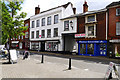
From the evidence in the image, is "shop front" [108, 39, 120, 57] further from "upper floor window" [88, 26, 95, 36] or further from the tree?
the tree

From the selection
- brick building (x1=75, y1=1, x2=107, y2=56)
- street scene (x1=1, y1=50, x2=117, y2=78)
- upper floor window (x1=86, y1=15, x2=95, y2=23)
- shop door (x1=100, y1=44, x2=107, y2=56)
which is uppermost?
upper floor window (x1=86, y1=15, x2=95, y2=23)

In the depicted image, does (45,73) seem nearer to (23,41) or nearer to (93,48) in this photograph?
(93,48)

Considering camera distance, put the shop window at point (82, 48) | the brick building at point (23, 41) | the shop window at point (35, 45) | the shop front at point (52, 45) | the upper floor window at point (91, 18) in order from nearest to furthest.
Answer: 1. the upper floor window at point (91, 18)
2. the shop window at point (82, 48)
3. the shop front at point (52, 45)
4. the shop window at point (35, 45)
5. the brick building at point (23, 41)

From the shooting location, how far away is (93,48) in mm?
20203

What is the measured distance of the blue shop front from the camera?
19.0 m

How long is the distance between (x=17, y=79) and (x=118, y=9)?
715 inches

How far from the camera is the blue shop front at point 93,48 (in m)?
19.0

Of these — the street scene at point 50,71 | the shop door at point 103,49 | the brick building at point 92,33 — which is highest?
the brick building at point 92,33

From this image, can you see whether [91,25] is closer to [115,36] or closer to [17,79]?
[115,36]

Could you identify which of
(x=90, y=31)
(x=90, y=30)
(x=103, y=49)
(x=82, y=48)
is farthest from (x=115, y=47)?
(x=82, y=48)

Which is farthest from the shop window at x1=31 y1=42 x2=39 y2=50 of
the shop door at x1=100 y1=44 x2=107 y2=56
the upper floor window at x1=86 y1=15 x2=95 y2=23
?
the shop door at x1=100 y1=44 x2=107 y2=56

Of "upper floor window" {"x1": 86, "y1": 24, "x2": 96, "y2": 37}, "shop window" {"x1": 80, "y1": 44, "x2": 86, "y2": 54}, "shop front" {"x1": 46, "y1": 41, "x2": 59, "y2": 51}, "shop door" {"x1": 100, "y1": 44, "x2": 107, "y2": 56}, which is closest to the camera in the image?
"shop door" {"x1": 100, "y1": 44, "x2": 107, "y2": 56}

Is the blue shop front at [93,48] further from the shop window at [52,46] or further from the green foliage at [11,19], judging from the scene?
the green foliage at [11,19]

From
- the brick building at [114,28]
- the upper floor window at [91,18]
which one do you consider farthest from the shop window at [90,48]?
the upper floor window at [91,18]
